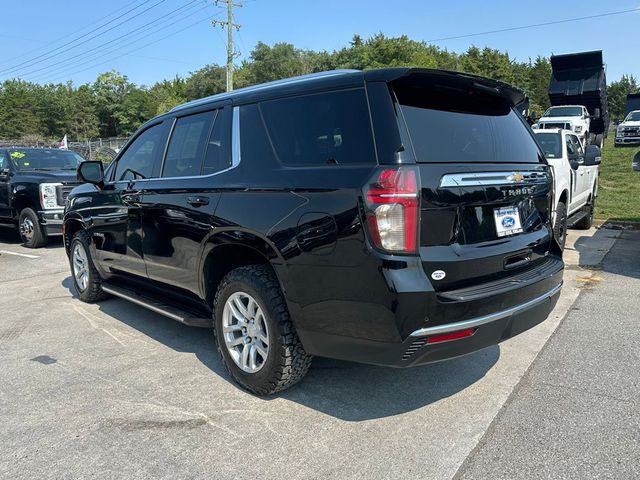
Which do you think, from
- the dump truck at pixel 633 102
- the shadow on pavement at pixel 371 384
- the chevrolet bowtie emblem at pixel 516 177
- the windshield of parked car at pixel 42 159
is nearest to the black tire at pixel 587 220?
the shadow on pavement at pixel 371 384

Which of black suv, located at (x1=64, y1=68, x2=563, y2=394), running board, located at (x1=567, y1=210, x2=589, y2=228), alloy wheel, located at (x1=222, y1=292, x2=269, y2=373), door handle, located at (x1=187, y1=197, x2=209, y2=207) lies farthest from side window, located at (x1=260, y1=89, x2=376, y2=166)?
running board, located at (x1=567, y1=210, x2=589, y2=228)

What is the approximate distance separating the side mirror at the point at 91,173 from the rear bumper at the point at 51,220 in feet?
16.7

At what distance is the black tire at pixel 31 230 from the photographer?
9.85 meters

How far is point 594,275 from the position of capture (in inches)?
263

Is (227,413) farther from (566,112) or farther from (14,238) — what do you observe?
(566,112)

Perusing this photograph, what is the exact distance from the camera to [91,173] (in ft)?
17.1

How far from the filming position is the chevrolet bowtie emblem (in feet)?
10.6

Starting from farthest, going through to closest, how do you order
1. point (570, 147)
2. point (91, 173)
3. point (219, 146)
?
point (570, 147) < point (91, 173) < point (219, 146)

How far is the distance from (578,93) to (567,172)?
15.8 meters

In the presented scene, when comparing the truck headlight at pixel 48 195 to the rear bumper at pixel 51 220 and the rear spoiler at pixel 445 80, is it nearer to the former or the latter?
the rear bumper at pixel 51 220

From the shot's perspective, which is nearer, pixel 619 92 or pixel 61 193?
pixel 61 193

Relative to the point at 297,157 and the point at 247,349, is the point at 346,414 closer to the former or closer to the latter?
the point at 247,349

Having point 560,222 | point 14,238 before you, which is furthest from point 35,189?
point 560,222

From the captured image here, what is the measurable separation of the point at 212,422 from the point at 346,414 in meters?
0.81
